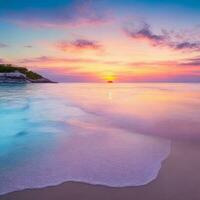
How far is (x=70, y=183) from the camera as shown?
15.3ft

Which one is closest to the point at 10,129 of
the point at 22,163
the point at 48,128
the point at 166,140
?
the point at 48,128

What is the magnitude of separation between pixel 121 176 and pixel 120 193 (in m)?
0.72

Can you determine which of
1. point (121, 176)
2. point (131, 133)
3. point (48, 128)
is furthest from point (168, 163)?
point (48, 128)

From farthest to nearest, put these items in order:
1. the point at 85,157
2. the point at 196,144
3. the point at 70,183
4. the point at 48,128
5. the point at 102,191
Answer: the point at 48,128, the point at 196,144, the point at 85,157, the point at 70,183, the point at 102,191

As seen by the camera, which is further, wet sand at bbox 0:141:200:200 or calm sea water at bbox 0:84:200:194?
calm sea water at bbox 0:84:200:194

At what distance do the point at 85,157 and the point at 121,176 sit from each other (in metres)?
1.37

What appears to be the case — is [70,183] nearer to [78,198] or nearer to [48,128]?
[78,198]

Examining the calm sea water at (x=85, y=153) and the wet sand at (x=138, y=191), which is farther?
the calm sea water at (x=85, y=153)

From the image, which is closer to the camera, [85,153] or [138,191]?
[138,191]

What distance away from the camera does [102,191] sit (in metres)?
4.36

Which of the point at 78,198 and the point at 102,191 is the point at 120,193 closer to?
the point at 102,191

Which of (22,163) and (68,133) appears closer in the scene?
(22,163)

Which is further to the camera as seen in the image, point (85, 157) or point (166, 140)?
point (166, 140)

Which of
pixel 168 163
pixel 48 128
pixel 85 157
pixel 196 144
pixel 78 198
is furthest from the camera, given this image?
pixel 48 128
